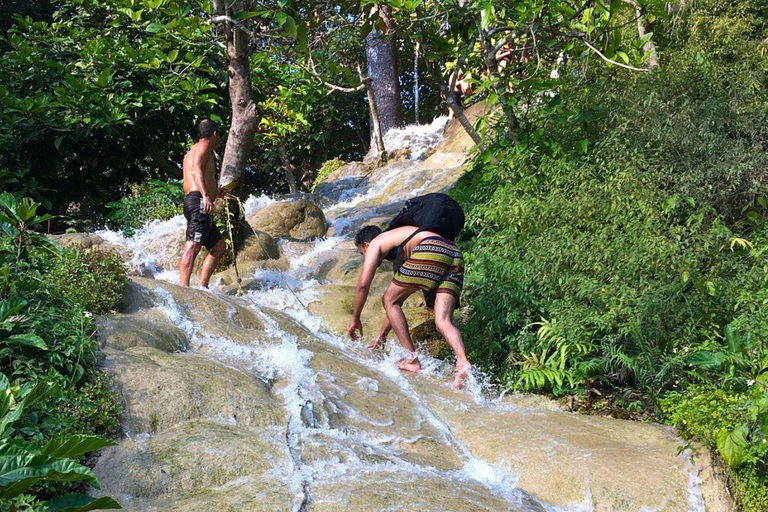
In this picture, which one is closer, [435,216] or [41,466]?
[41,466]

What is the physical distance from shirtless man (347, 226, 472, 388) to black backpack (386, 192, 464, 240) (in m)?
0.07

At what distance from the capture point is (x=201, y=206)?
7965 millimetres

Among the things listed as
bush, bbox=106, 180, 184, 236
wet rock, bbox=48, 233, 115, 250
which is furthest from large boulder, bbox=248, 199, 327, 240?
wet rock, bbox=48, 233, 115, 250

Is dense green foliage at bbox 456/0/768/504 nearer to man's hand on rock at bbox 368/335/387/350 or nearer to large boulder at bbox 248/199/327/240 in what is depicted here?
man's hand on rock at bbox 368/335/387/350

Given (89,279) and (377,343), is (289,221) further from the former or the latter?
(89,279)

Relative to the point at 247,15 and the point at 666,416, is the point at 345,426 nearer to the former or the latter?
the point at 666,416

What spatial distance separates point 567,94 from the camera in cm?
884

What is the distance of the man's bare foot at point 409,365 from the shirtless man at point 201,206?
2657 millimetres

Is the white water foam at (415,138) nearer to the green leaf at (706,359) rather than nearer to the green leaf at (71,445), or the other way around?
the green leaf at (706,359)

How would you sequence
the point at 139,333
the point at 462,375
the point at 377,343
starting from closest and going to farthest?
the point at 139,333 → the point at 462,375 → the point at 377,343

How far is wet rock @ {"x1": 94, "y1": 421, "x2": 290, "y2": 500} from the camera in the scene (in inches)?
151

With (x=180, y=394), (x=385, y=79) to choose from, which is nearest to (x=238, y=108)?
(x=180, y=394)

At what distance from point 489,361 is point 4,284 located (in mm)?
4138

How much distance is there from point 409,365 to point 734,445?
2.68 meters
